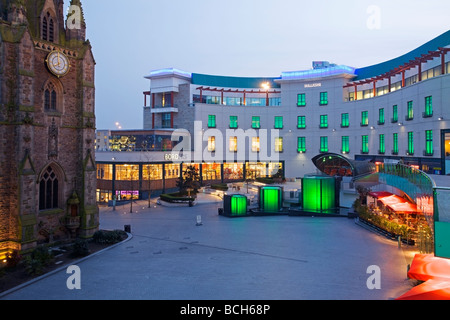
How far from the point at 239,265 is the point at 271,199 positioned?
19245 mm

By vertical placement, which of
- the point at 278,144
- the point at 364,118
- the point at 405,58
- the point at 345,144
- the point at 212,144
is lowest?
the point at 345,144

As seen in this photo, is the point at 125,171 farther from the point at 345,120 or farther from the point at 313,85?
the point at 345,120

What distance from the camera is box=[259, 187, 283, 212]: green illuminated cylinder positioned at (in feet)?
122

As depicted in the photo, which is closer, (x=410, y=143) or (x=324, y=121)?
(x=410, y=143)

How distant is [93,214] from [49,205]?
3.16m

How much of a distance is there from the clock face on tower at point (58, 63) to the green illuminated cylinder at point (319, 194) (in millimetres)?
25540

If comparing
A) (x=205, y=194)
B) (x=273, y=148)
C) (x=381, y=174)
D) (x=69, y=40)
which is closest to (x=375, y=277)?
(x=381, y=174)

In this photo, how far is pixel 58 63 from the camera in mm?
24094

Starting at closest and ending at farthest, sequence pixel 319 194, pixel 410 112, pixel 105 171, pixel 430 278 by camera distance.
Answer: pixel 430 278
pixel 319 194
pixel 410 112
pixel 105 171

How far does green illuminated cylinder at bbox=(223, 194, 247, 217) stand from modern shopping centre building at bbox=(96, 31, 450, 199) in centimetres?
1842

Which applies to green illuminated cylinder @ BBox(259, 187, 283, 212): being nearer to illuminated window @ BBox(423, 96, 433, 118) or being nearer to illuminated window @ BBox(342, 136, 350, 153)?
illuminated window @ BBox(423, 96, 433, 118)

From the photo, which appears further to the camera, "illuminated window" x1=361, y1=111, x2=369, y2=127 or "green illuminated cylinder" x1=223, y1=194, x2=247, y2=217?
"illuminated window" x1=361, y1=111, x2=369, y2=127

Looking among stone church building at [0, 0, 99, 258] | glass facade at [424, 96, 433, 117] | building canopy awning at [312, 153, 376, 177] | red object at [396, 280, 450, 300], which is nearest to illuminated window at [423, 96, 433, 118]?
glass facade at [424, 96, 433, 117]

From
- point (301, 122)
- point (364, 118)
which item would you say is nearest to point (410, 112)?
point (364, 118)
